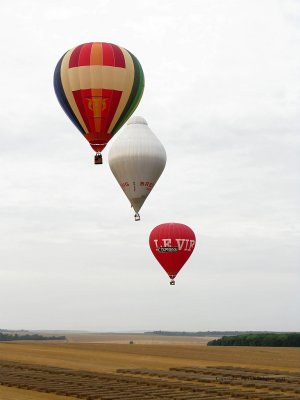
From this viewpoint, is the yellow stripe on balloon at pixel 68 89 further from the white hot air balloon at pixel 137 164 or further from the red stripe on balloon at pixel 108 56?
the white hot air balloon at pixel 137 164

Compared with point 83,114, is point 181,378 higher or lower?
lower

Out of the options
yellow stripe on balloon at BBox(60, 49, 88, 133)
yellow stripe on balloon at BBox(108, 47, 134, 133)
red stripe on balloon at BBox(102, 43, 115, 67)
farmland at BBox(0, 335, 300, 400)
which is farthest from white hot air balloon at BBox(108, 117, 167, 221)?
farmland at BBox(0, 335, 300, 400)

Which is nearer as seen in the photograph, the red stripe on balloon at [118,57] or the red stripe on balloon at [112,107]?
the red stripe on balloon at [112,107]

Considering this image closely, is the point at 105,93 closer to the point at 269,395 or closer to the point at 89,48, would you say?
the point at 89,48

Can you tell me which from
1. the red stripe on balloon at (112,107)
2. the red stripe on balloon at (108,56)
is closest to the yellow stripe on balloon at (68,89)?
the red stripe on balloon at (112,107)

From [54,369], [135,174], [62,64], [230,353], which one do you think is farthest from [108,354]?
[62,64]

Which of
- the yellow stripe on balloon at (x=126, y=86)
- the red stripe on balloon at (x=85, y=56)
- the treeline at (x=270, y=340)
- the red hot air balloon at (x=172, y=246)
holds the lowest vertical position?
the treeline at (x=270, y=340)

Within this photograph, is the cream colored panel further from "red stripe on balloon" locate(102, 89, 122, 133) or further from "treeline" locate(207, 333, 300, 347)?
"treeline" locate(207, 333, 300, 347)
